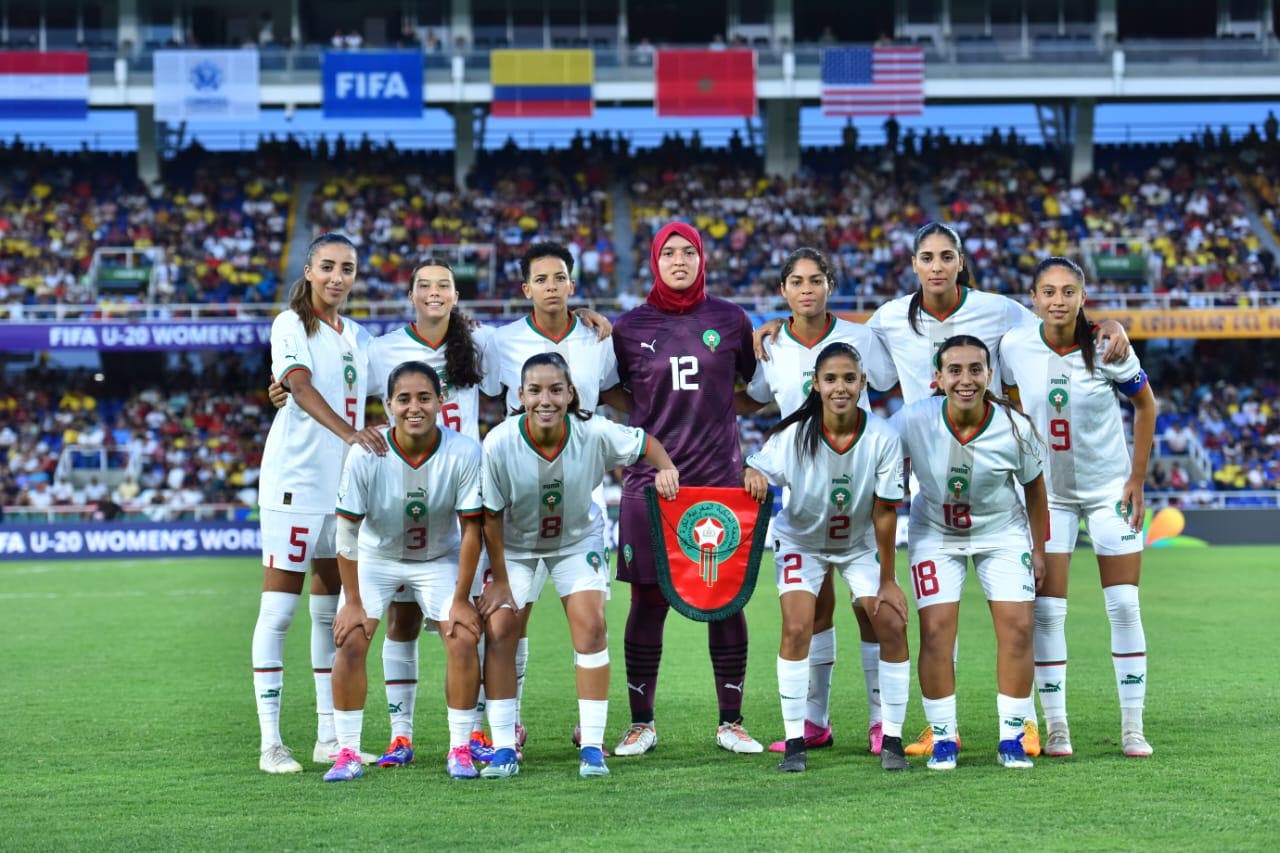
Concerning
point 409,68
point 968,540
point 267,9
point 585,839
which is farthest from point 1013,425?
point 267,9

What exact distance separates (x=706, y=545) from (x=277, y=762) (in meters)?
2.14

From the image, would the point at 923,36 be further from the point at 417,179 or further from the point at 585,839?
the point at 585,839

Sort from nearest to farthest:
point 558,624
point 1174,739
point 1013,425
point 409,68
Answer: point 1013,425 → point 1174,739 → point 558,624 → point 409,68

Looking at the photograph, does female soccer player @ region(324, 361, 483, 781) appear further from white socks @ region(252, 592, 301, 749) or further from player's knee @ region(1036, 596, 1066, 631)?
player's knee @ region(1036, 596, 1066, 631)

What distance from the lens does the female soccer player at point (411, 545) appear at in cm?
647

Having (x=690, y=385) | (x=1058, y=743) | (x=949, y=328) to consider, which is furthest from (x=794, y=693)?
(x=949, y=328)

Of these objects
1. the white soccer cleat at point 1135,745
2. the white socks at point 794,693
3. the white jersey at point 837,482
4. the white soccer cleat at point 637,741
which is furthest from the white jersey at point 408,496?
the white soccer cleat at point 1135,745

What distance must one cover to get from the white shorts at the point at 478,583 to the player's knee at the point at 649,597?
726 mm

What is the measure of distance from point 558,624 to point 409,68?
20538mm

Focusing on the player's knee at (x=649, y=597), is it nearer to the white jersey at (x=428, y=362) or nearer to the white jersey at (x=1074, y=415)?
the white jersey at (x=428, y=362)

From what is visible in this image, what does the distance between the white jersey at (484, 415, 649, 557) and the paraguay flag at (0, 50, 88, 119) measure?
2870 centimetres

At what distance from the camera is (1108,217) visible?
32969 millimetres

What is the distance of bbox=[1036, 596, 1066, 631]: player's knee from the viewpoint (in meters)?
6.88

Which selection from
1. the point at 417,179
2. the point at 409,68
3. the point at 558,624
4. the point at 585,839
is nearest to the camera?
the point at 585,839
